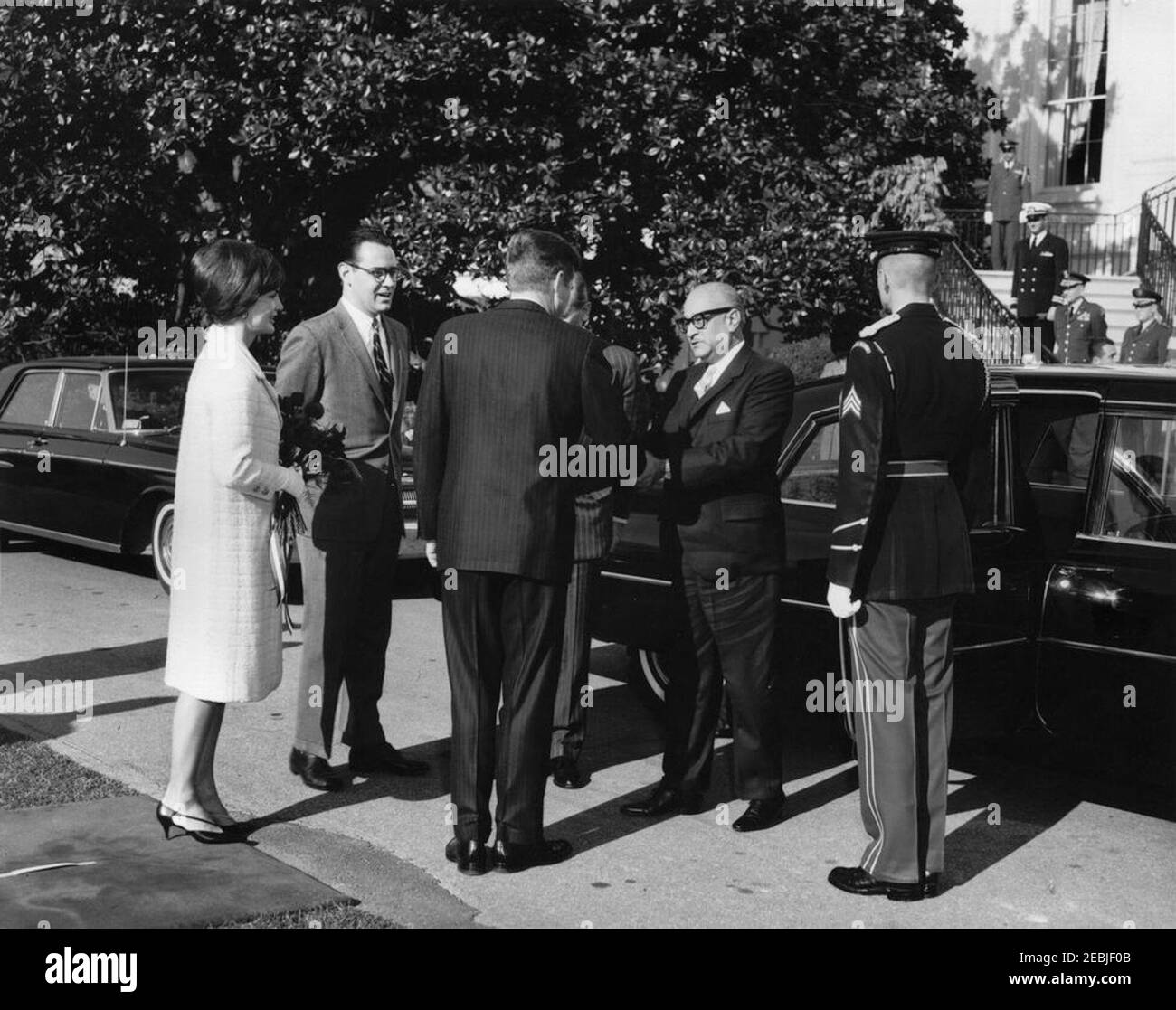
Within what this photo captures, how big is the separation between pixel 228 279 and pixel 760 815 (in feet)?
8.77

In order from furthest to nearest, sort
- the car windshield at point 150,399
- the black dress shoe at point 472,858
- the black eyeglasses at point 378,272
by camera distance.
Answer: the car windshield at point 150,399 → the black eyeglasses at point 378,272 → the black dress shoe at point 472,858

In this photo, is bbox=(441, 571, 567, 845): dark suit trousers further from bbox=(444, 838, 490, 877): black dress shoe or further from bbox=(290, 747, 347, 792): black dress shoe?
bbox=(290, 747, 347, 792): black dress shoe

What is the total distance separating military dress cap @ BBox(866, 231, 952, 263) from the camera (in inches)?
184

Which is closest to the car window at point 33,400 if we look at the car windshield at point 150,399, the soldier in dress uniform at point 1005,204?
the car windshield at point 150,399

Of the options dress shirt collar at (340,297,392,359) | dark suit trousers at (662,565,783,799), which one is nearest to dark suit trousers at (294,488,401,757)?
dress shirt collar at (340,297,392,359)

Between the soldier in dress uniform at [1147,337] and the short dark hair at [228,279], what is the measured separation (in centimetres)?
1029

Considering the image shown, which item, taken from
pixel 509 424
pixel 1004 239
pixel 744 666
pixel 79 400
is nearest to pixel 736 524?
pixel 744 666

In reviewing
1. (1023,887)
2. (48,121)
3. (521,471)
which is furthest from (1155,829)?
(48,121)

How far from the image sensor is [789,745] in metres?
6.75

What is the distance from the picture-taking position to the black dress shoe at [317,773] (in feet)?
19.0

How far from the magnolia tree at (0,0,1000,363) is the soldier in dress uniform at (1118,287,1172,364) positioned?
2286 mm

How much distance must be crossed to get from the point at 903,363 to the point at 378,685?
2619mm

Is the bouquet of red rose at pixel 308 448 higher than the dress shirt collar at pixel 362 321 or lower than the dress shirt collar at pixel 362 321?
lower

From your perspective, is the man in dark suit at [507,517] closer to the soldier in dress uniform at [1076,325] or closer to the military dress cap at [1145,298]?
the soldier in dress uniform at [1076,325]
